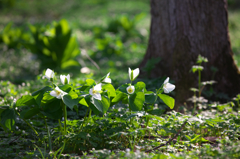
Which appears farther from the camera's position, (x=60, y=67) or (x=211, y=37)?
(x=60, y=67)

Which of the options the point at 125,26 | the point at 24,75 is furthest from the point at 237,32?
the point at 24,75

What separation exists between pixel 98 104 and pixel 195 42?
2190 mm

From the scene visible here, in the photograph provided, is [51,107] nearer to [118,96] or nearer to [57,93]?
[57,93]

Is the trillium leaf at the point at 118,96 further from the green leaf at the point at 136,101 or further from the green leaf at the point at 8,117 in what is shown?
the green leaf at the point at 8,117

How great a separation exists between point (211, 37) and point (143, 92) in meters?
2.01

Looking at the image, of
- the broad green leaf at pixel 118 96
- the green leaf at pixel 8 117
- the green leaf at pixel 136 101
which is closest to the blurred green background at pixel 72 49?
the broad green leaf at pixel 118 96

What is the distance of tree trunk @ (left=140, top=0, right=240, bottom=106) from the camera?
3355 millimetres

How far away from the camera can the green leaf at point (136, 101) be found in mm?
1953

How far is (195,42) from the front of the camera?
11.2 ft

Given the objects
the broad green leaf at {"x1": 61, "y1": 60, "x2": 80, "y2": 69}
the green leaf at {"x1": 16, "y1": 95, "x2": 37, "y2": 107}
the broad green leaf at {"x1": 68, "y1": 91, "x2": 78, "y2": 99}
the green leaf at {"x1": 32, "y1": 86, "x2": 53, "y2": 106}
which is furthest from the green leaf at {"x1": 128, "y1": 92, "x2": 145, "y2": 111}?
the broad green leaf at {"x1": 61, "y1": 60, "x2": 80, "y2": 69}

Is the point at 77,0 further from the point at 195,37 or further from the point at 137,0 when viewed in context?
the point at 195,37

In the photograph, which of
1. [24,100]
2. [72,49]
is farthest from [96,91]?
[72,49]

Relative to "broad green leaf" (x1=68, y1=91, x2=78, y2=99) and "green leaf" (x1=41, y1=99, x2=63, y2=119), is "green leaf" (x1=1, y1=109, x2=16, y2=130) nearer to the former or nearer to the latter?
"green leaf" (x1=41, y1=99, x2=63, y2=119)

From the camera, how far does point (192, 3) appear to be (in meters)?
3.32
